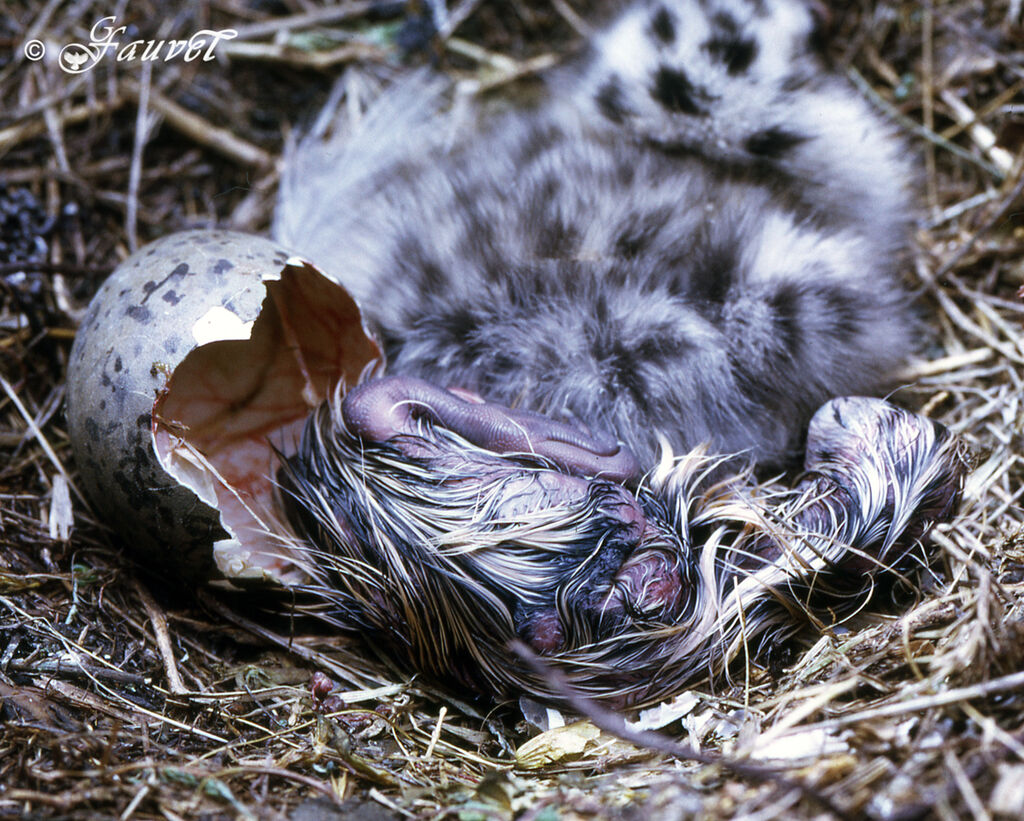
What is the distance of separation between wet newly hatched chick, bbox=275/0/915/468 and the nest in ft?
1.20

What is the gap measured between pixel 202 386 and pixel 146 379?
0.33 metres

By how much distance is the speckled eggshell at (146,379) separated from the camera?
1848 mm

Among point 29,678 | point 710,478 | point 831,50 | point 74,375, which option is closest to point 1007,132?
point 831,50

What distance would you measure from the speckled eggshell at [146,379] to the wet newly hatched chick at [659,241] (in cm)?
45

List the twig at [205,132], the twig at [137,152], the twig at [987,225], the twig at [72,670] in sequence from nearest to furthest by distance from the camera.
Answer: the twig at [72,670] < the twig at [987,225] < the twig at [137,152] < the twig at [205,132]

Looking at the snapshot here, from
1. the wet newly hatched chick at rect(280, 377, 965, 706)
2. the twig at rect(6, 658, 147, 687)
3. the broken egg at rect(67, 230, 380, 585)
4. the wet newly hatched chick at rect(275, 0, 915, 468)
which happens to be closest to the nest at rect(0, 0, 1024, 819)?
the twig at rect(6, 658, 147, 687)

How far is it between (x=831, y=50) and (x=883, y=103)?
10.6 inches

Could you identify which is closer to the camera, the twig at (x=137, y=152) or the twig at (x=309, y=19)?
the twig at (x=137, y=152)

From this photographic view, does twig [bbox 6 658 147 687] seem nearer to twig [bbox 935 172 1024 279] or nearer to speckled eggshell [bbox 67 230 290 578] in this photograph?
speckled eggshell [bbox 67 230 290 578]

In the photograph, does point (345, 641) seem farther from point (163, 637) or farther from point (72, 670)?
point (72, 670)

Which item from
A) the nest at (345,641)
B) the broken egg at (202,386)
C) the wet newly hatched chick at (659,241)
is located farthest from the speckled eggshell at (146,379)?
the wet newly hatched chick at (659,241)

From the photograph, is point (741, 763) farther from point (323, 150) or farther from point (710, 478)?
point (323, 150)

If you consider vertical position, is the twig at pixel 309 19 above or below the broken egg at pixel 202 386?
above

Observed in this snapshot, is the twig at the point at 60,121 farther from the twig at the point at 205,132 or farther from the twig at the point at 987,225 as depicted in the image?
the twig at the point at 987,225
